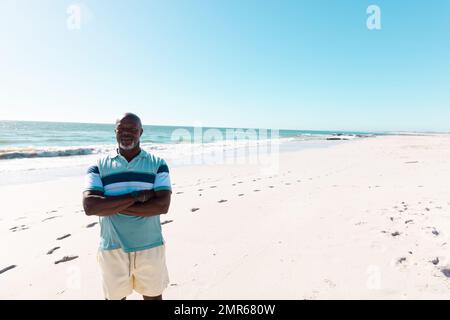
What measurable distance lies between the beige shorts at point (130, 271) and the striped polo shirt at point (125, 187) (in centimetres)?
7

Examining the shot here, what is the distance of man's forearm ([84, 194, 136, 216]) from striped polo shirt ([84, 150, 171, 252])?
93 millimetres

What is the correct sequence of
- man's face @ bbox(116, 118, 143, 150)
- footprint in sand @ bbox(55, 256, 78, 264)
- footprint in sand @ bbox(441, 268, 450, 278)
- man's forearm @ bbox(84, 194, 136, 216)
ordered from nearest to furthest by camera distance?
man's forearm @ bbox(84, 194, 136, 216) → man's face @ bbox(116, 118, 143, 150) → footprint in sand @ bbox(441, 268, 450, 278) → footprint in sand @ bbox(55, 256, 78, 264)

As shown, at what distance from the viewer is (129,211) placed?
7.30ft

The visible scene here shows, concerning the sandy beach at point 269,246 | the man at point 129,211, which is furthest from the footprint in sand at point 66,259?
the man at point 129,211

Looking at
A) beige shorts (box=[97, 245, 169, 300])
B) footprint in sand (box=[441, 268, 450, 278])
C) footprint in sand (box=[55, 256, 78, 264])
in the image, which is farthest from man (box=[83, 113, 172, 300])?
footprint in sand (box=[441, 268, 450, 278])

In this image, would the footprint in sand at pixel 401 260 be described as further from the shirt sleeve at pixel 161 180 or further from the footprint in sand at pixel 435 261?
the shirt sleeve at pixel 161 180

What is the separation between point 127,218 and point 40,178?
11.9 m

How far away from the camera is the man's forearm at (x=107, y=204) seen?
2.17 meters

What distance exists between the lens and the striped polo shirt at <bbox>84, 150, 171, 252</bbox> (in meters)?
2.25

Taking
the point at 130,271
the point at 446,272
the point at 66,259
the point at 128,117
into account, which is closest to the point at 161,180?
the point at 128,117

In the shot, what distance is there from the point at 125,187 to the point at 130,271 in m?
0.74

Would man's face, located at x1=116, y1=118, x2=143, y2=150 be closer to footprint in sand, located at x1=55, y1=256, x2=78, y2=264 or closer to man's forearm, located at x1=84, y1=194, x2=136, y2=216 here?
man's forearm, located at x1=84, y1=194, x2=136, y2=216

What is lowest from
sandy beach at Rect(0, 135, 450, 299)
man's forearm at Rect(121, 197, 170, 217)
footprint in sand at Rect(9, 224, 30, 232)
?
footprint in sand at Rect(9, 224, 30, 232)
